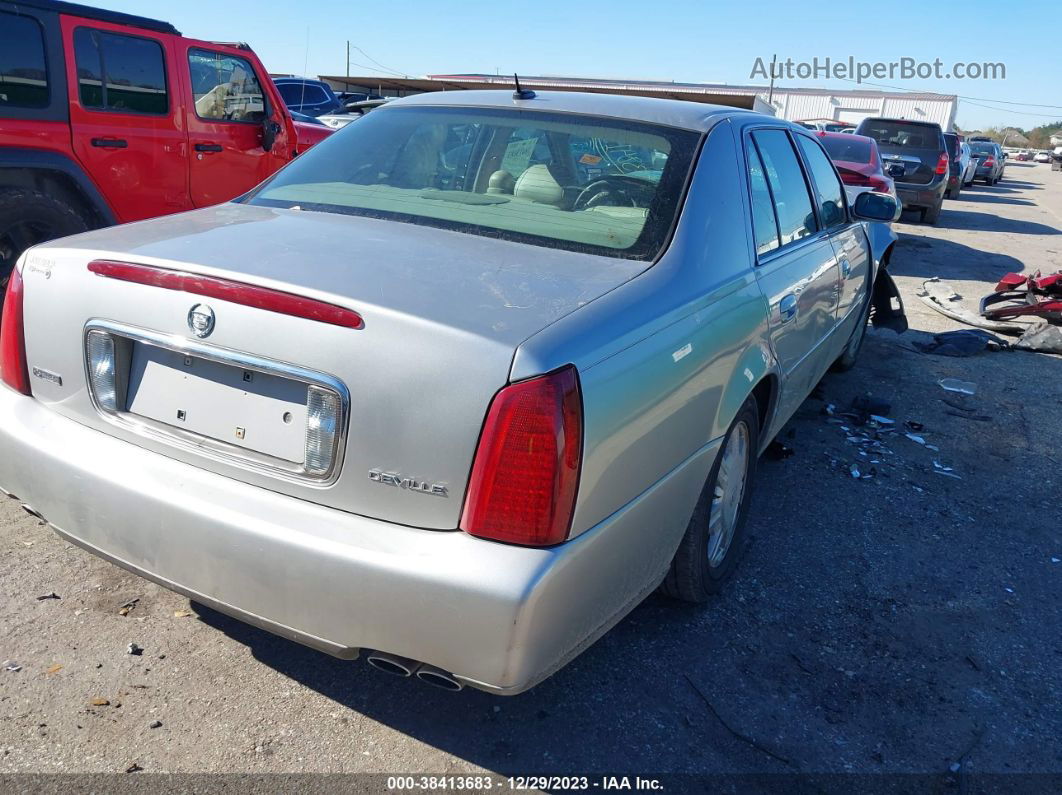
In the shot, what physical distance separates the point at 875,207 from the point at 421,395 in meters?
4.08

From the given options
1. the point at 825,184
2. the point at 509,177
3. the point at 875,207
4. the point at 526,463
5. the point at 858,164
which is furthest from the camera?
the point at 858,164

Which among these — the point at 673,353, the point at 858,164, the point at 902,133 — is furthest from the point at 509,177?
the point at 902,133

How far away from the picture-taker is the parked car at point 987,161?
3322 centimetres

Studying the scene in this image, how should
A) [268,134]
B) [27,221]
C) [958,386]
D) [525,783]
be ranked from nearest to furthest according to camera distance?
[525,783], [27,221], [958,386], [268,134]

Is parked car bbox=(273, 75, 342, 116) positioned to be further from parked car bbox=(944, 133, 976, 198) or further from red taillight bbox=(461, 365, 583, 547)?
red taillight bbox=(461, 365, 583, 547)

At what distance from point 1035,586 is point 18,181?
5.69m

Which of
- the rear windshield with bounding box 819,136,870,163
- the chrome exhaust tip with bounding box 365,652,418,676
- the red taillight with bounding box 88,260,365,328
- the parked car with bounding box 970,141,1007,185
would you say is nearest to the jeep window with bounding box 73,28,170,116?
the red taillight with bounding box 88,260,365,328

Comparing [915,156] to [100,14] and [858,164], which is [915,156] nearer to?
[858,164]

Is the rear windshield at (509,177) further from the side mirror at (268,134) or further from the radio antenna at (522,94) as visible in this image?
the side mirror at (268,134)

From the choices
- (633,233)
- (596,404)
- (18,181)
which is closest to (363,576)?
(596,404)

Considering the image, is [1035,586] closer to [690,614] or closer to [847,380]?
[690,614]

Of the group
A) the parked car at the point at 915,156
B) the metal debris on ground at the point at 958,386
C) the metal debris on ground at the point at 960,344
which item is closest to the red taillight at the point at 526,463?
the metal debris on ground at the point at 958,386

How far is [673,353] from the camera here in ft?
8.03

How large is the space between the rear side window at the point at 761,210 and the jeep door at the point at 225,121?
447 centimetres
